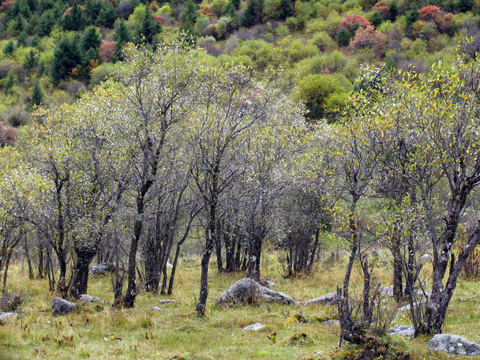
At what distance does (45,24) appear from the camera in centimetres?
12338

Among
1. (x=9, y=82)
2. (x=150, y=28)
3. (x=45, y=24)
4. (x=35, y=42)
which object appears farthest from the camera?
(x=45, y=24)

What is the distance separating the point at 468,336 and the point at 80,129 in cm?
1963

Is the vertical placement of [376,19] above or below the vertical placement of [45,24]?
below

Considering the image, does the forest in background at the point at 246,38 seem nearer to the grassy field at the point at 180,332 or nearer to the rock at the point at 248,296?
the rock at the point at 248,296

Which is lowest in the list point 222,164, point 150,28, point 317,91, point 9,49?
point 222,164

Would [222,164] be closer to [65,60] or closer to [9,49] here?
[65,60]

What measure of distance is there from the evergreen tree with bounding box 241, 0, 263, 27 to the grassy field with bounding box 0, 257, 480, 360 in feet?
387

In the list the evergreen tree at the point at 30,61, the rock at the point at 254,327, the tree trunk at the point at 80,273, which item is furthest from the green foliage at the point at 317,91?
the evergreen tree at the point at 30,61

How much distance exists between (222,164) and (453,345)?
12.4 m

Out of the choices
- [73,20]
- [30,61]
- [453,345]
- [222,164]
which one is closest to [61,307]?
[222,164]

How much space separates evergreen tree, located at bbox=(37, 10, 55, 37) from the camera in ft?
401

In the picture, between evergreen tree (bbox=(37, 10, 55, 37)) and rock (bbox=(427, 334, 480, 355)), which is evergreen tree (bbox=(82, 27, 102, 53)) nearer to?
evergreen tree (bbox=(37, 10, 55, 37))

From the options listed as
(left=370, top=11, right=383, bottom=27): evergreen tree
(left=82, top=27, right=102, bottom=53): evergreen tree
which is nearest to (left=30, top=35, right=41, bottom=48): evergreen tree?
(left=82, top=27, right=102, bottom=53): evergreen tree

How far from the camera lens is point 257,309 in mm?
19125
